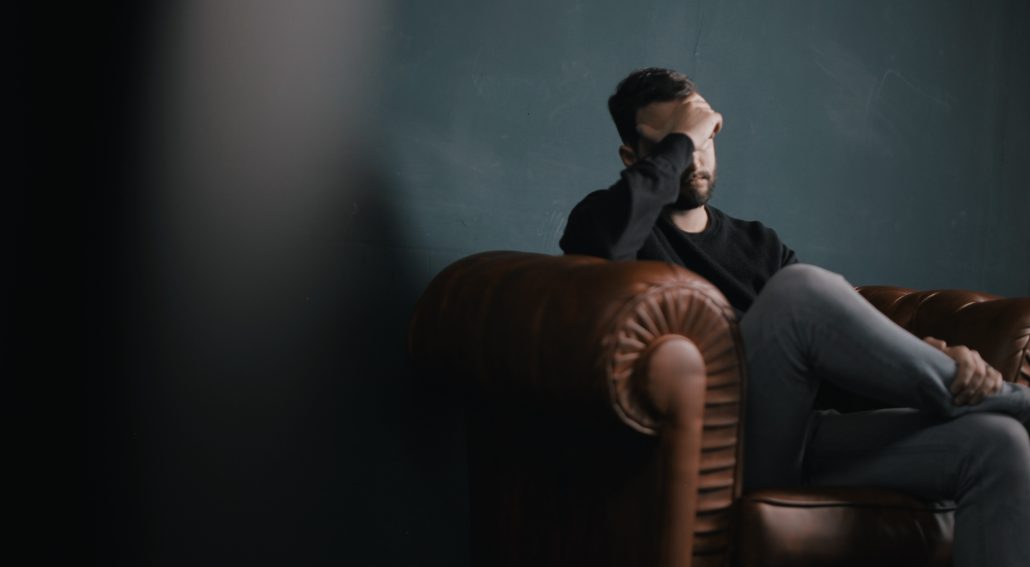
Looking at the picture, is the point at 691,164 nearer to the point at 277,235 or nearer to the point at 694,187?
the point at 694,187

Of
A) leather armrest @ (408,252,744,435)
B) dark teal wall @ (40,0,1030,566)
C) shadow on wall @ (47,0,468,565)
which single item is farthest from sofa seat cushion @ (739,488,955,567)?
shadow on wall @ (47,0,468,565)

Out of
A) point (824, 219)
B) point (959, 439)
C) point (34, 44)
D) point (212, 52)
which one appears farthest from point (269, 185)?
point (824, 219)

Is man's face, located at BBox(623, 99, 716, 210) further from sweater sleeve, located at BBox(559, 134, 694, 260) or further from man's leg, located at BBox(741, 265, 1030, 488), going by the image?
man's leg, located at BBox(741, 265, 1030, 488)

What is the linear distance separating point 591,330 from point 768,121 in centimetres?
137

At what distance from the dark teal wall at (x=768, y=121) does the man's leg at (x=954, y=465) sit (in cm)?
76

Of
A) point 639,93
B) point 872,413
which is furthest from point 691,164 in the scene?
point 872,413

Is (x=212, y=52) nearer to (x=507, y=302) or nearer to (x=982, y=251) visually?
(x=507, y=302)

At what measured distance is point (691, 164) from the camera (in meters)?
1.82

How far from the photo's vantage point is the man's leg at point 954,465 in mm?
1280

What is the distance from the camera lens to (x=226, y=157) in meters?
1.68

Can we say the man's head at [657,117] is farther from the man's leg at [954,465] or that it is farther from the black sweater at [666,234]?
the man's leg at [954,465]

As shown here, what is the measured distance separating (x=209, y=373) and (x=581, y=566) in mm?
693

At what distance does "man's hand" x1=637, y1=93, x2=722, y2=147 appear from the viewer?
5.90ft

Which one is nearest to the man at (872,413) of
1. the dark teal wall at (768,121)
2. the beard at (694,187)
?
the beard at (694,187)
